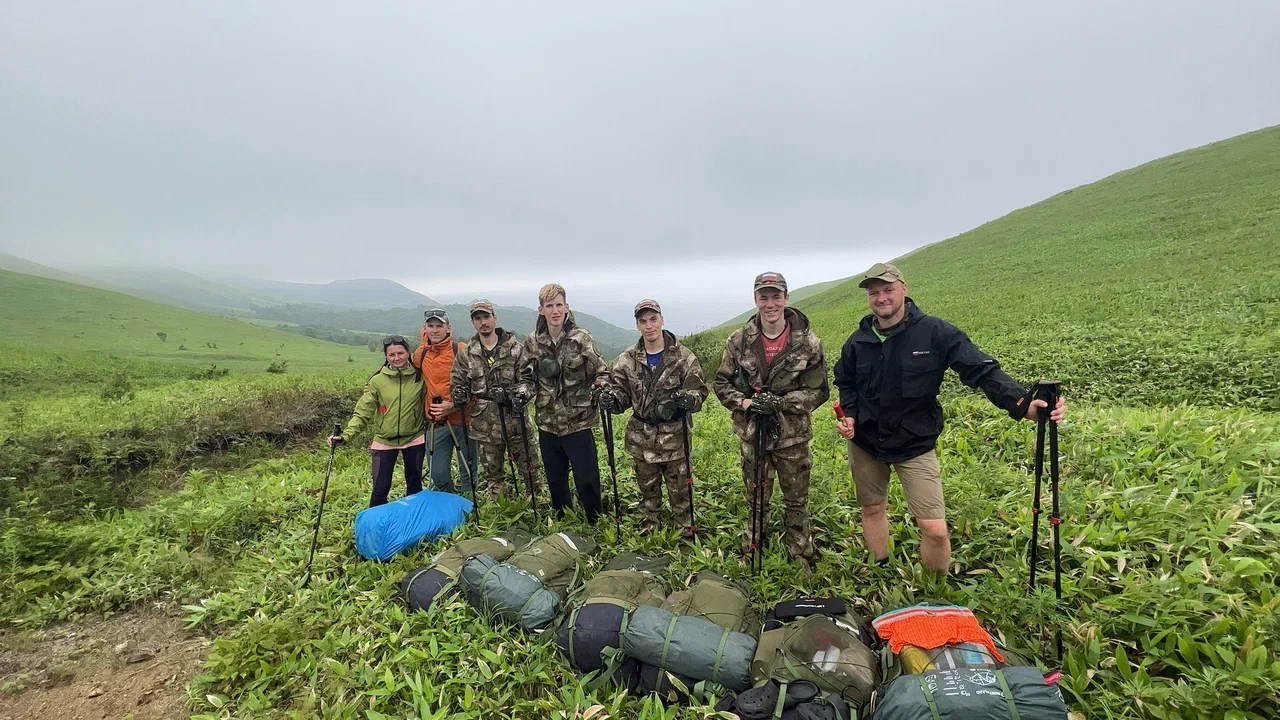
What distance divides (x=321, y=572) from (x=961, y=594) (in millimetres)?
6969

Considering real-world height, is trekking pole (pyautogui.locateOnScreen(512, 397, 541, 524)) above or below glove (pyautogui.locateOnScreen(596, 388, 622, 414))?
below

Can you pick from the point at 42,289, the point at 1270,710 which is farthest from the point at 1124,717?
the point at 42,289

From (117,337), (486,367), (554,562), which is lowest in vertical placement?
(554,562)

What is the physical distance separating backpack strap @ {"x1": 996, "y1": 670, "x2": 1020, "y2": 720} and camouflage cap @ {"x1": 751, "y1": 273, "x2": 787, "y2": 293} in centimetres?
335

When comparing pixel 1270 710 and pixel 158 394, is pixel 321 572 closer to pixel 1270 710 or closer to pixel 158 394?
pixel 1270 710

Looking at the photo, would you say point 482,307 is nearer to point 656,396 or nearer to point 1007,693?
point 656,396

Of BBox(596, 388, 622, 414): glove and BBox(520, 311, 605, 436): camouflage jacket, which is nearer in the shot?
BBox(596, 388, 622, 414): glove

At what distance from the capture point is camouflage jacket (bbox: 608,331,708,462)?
566 centimetres

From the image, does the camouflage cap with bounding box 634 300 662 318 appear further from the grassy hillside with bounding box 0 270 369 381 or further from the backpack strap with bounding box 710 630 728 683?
the grassy hillside with bounding box 0 270 369 381

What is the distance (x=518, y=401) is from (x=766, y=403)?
124 inches

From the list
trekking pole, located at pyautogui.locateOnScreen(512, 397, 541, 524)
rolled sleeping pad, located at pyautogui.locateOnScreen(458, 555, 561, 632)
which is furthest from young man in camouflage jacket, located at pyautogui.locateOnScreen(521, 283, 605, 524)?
rolled sleeping pad, located at pyautogui.locateOnScreen(458, 555, 561, 632)

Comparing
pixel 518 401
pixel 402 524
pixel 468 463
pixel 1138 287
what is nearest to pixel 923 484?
pixel 518 401

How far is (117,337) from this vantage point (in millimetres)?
33625

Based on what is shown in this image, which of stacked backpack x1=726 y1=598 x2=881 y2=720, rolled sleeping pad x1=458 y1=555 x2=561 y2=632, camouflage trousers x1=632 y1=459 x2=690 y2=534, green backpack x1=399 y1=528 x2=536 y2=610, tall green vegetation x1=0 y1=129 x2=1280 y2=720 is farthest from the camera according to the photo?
camouflage trousers x1=632 y1=459 x2=690 y2=534
